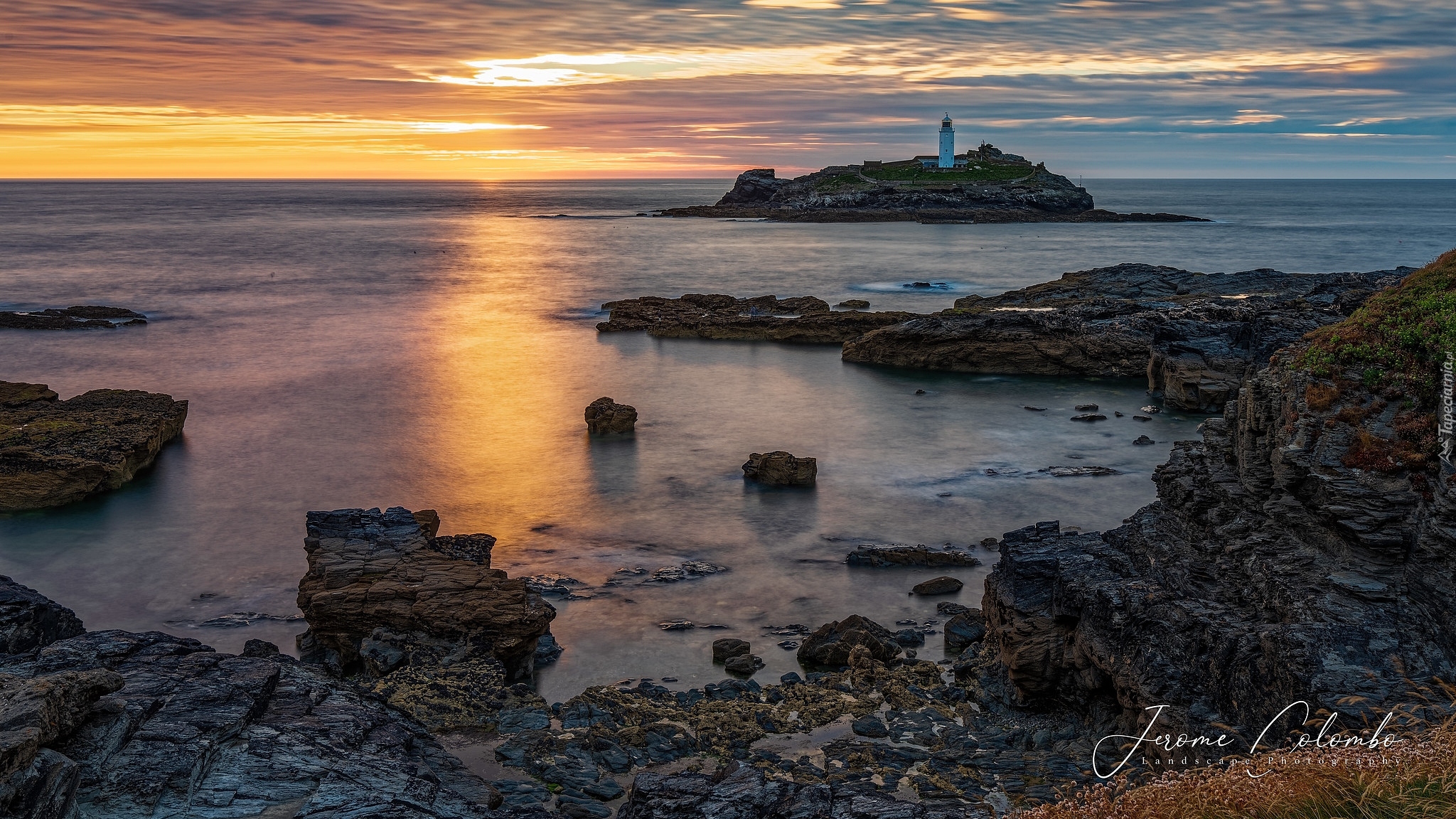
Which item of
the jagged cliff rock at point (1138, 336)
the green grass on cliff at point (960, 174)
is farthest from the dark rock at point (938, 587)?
the green grass on cliff at point (960, 174)

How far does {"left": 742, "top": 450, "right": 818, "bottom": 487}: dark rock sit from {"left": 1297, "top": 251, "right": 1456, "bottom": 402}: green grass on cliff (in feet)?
41.3

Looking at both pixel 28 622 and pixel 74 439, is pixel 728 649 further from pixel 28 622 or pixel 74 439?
pixel 74 439

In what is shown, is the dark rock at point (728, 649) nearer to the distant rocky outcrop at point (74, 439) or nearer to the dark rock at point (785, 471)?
the dark rock at point (785, 471)

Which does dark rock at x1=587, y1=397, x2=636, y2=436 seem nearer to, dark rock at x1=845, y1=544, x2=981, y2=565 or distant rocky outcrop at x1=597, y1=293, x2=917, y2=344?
dark rock at x1=845, y1=544, x2=981, y2=565

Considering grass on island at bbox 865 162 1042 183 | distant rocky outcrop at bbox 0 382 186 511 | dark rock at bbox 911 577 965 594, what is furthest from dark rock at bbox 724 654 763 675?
grass on island at bbox 865 162 1042 183

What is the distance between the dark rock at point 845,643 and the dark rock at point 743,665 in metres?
0.72

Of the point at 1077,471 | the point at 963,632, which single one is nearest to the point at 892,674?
the point at 963,632

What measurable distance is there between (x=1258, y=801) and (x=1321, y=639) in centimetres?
454

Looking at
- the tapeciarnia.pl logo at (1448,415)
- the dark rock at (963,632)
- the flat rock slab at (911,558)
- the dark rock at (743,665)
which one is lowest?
the dark rock at (743,665)

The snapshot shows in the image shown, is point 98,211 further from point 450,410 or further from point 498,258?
point 450,410

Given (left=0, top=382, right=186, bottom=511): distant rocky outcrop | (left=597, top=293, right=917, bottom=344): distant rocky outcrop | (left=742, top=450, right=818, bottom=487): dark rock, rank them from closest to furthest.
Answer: (left=0, top=382, right=186, bottom=511): distant rocky outcrop
(left=742, top=450, right=818, bottom=487): dark rock
(left=597, top=293, right=917, bottom=344): distant rocky outcrop

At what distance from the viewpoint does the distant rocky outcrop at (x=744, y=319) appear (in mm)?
48125
